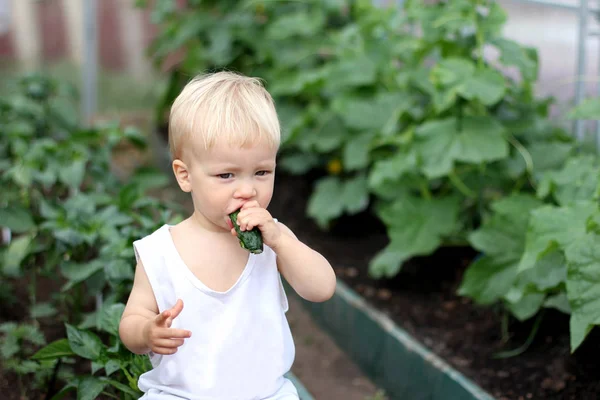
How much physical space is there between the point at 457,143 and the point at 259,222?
174 cm

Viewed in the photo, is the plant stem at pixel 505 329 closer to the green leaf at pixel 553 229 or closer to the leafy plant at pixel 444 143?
the leafy plant at pixel 444 143

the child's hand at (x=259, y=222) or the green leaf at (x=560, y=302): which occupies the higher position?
the child's hand at (x=259, y=222)

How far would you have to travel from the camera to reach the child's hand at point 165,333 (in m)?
A: 1.84

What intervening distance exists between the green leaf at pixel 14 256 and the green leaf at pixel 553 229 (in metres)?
2.01

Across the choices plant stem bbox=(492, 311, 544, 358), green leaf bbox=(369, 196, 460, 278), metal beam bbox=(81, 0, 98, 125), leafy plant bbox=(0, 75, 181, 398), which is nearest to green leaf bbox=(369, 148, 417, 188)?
green leaf bbox=(369, 196, 460, 278)

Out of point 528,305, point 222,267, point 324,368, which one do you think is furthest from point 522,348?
point 222,267

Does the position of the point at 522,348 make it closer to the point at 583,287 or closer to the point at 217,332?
the point at 583,287

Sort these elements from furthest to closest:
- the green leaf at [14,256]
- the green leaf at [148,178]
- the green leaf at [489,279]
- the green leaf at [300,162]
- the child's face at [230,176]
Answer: the green leaf at [300,162]
the green leaf at [148,178]
the green leaf at [14,256]
the green leaf at [489,279]
the child's face at [230,176]

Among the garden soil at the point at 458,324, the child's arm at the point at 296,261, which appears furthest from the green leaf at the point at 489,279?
the child's arm at the point at 296,261

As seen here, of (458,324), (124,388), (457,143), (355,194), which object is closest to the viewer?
(124,388)

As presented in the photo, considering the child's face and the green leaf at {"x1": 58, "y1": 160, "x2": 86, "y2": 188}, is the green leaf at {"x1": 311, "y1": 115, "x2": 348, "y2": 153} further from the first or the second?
the child's face

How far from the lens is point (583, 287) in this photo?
238 centimetres

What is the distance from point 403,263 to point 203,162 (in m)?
2.44

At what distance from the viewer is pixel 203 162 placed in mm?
1973
